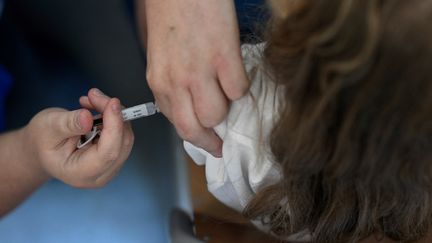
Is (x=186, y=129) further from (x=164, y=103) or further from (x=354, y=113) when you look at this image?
(x=354, y=113)

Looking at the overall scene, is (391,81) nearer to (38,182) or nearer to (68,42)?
(38,182)

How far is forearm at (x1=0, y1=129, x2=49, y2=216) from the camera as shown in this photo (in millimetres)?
733

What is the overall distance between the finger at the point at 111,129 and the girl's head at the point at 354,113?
17 centimetres

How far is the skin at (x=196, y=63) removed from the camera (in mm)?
515

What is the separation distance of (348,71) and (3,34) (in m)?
0.73

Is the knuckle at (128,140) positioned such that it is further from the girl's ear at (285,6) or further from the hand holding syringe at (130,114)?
the girl's ear at (285,6)

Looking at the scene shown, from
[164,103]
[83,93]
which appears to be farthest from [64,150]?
[83,93]

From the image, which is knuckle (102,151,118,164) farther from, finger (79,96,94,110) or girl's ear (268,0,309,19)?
girl's ear (268,0,309,19)

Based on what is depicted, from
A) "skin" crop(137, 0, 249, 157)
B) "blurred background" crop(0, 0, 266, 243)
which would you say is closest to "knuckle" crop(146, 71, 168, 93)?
"skin" crop(137, 0, 249, 157)

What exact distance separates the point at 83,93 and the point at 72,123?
35 centimetres

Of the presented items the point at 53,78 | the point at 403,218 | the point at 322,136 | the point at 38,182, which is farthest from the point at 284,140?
the point at 53,78

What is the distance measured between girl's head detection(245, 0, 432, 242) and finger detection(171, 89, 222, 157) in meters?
0.08

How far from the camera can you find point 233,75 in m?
0.51

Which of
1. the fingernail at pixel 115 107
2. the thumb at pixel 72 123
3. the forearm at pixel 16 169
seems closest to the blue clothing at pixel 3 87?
the forearm at pixel 16 169
